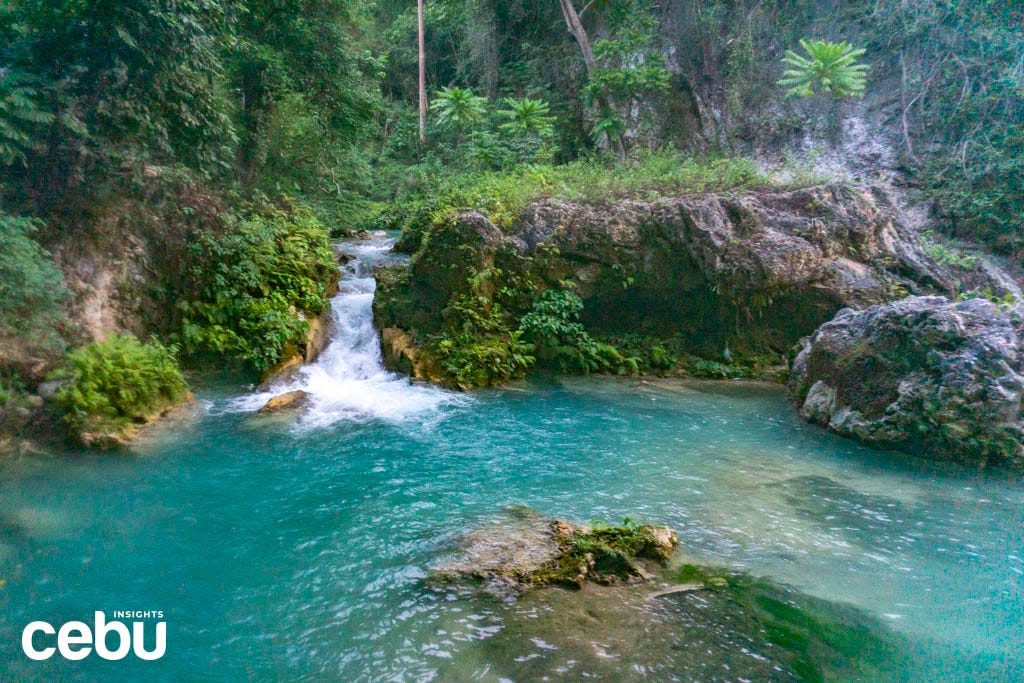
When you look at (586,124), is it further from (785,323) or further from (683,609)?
(683,609)

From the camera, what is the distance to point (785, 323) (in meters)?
12.8

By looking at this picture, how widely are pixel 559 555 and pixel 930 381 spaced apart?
6.77 m

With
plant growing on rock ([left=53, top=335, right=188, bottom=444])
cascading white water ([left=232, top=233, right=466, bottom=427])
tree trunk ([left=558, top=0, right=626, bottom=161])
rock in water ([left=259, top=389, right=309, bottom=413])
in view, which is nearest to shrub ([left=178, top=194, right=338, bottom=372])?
cascading white water ([left=232, top=233, right=466, bottom=427])

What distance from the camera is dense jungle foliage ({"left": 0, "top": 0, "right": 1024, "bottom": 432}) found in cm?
920

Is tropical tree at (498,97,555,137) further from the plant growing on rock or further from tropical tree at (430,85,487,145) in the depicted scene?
the plant growing on rock

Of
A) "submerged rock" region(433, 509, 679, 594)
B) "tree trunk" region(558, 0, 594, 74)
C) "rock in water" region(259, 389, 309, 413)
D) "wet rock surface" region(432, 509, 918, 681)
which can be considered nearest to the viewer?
"wet rock surface" region(432, 509, 918, 681)

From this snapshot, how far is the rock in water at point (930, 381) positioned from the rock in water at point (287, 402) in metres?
8.69

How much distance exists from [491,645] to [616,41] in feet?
66.6

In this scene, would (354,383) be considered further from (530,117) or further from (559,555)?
(530,117)

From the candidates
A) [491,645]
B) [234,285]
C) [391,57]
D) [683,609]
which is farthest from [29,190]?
[391,57]

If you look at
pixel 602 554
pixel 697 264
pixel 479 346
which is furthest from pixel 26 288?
pixel 697 264

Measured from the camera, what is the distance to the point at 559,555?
5.45m

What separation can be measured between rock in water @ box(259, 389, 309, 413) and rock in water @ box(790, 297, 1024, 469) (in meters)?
8.69

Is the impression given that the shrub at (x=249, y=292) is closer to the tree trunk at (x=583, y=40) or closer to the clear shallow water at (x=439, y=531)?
the clear shallow water at (x=439, y=531)
